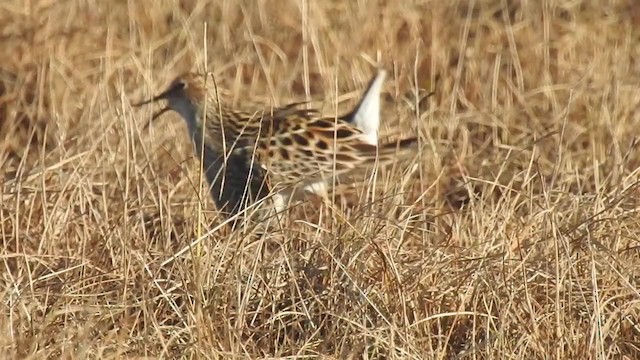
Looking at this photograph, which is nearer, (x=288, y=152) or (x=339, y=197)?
(x=288, y=152)

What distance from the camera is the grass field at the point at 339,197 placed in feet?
13.6

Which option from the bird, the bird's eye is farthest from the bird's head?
the bird

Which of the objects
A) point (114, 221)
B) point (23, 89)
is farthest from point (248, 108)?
point (114, 221)

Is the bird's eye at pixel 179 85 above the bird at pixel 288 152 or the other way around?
above

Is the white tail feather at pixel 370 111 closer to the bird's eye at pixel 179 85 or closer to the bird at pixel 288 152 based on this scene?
the bird at pixel 288 152

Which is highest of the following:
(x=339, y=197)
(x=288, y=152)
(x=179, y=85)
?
(x=179, y=85)

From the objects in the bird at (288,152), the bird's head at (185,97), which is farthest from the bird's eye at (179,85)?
the bird at (288,152)

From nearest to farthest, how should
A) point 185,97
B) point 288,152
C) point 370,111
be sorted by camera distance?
point 288,152, point 370,111, point 185,97

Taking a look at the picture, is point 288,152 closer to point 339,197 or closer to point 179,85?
point 339,197

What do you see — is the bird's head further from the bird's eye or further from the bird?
the bird

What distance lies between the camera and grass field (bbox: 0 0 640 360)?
4.16 m

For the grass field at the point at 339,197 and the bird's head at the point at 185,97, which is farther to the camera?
the bird's head at the point at 185,97

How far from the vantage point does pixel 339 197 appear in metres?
5.81

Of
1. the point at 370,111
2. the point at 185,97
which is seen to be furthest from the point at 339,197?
the point at 185,97
